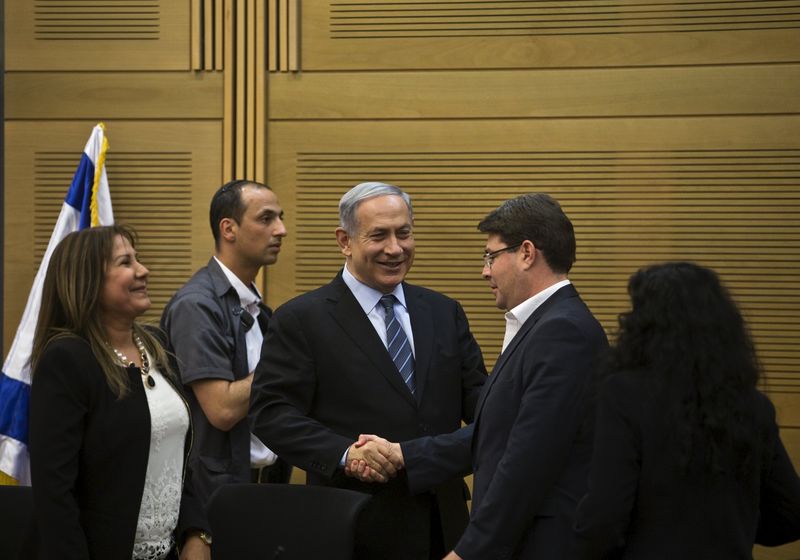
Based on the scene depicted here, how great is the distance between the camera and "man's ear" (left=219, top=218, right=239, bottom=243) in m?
4.13

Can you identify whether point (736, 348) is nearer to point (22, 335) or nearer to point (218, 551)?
point (218, 551)

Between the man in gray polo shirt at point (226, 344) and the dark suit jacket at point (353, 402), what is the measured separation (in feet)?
1.49

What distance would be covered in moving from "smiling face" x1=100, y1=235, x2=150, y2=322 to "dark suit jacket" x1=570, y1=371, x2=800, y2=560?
1.33 meters

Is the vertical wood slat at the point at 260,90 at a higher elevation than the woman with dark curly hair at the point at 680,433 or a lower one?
higher

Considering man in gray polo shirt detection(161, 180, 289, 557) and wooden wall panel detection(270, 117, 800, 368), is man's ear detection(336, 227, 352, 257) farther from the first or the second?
wooden wall panel detection(270, 117, 800, 368)

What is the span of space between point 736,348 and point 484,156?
2.96 m

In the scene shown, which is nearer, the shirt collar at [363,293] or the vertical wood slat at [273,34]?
the shirt collar at [363,293]

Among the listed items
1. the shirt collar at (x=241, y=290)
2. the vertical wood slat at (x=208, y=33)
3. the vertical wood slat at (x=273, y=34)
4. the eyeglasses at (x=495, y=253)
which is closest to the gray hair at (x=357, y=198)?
the eyeglasses at (x=495, y=253)

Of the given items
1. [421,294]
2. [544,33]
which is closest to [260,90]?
[544,33]

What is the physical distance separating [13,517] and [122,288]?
0.75 metres

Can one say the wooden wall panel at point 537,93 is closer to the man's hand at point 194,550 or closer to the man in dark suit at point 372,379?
the man in dark suit at point 372,379

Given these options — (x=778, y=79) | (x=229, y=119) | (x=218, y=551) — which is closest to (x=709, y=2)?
(x=778, y=79)

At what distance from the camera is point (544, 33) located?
16.6 ft

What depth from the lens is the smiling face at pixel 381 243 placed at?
3246 millimetres
